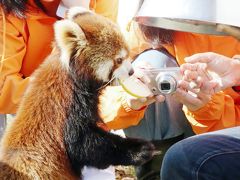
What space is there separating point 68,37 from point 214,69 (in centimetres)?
54

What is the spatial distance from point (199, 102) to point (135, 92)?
244 millimetres

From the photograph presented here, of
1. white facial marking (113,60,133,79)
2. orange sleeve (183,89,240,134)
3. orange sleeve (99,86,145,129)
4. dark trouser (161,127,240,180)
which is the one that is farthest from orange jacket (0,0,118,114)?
dark trouser (161,127,240,180)

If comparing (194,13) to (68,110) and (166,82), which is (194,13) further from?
(68,110)

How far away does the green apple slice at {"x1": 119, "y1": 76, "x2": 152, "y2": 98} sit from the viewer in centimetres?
166

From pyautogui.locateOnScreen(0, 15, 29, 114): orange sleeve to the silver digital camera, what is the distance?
0.73 metres

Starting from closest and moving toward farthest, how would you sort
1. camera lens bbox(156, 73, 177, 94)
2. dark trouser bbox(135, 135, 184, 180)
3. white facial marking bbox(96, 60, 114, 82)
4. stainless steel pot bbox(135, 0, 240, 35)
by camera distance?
stainless steel pot bbox(135, 0, 240, 35), camera lens bbox(156, 73, 177, 94), white facial marking bbox(96, 60, 114, 82), dark trouser bbox(135, 135, 184, 180)

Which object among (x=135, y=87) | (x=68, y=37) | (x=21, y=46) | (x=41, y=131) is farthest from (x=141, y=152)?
(x=21, y=46)

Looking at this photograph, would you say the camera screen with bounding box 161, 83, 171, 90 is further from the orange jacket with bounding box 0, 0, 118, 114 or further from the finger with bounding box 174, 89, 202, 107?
the orange jacket with bounding box 0, 0, 118, 114

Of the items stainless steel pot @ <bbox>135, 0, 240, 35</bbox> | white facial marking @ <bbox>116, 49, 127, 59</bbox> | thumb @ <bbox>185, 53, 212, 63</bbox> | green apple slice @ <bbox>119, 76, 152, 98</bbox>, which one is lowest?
green apple slice @ <bbox>119, 76, 152, 98</bbox>

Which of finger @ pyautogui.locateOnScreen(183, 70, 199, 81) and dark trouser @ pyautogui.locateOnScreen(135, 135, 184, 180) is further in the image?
dark trouser @ pyautogui.locateOnScreen(135, 135, 184, 180)

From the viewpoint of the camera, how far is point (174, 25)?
1573 mm

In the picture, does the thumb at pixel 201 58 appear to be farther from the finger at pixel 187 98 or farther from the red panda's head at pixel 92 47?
the red panda's head at pixel 92 47

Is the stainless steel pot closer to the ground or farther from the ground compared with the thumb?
farther from the ground

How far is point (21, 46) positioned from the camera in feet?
7.29
